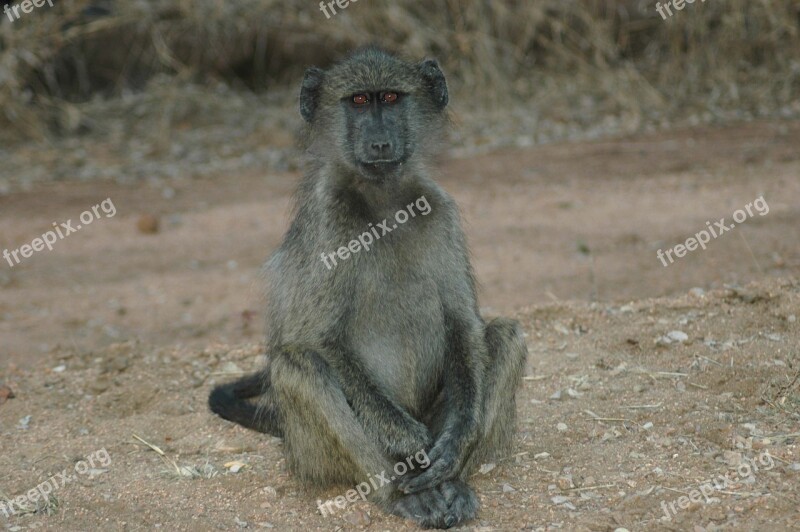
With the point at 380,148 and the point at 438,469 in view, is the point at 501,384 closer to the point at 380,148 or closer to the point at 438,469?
the point at 438,469

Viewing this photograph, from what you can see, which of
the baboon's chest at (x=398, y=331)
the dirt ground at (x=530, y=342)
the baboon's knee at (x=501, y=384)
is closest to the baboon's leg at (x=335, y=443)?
the dirt ground at (x=530, y=342)

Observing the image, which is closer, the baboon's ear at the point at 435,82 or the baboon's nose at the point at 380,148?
the baboon's nose at the point at 380,148

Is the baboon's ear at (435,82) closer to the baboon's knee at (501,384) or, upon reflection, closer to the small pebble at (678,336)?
the baboon's knee at (501,384)

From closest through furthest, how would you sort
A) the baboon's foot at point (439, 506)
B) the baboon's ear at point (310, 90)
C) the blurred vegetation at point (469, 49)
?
1. the baboon's foot at point (439, 506)
2. the baboon's ear at point (310, 90)
3. the blurred vegetation at point (469, 49)

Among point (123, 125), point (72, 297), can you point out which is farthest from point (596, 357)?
point (123, 125)

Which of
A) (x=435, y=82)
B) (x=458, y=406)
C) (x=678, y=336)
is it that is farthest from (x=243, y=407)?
(x=678, y=336)

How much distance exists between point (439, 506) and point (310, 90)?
6.03 feet

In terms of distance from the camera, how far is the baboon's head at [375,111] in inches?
159

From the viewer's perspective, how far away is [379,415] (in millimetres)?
3916

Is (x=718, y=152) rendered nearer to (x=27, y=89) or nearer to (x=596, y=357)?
(x=596, y=357)

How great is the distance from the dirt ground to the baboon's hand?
169mm

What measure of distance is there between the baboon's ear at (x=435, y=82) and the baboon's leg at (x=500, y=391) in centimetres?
102

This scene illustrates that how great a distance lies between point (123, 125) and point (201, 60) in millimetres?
1358

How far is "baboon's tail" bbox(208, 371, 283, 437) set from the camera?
4617mm
